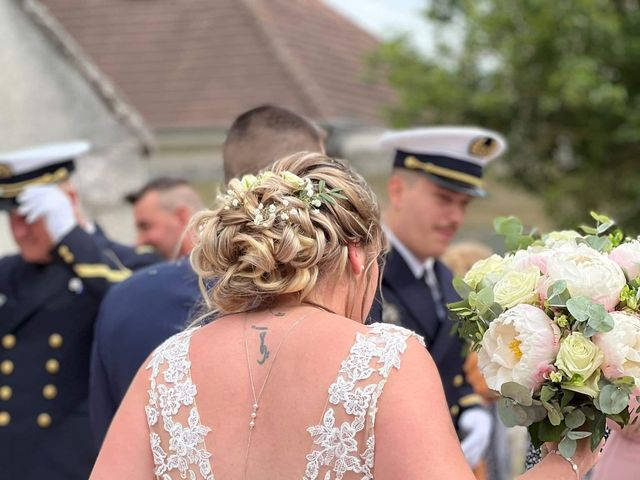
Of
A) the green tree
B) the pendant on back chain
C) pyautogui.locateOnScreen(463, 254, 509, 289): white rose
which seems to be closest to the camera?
the pendant on back chain

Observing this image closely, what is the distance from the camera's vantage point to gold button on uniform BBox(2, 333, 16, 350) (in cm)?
511

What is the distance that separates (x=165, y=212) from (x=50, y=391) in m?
2.12

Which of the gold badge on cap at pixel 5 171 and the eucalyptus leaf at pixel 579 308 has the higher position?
the eucalyptus leaf at pixel 579 308

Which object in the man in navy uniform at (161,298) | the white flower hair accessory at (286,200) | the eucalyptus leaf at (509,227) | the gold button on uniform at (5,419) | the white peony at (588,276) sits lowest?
the gold button on uniform at (5,419)

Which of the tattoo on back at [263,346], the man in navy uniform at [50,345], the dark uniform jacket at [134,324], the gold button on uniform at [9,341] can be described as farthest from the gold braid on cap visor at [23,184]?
the tattoo on back at [263,346]

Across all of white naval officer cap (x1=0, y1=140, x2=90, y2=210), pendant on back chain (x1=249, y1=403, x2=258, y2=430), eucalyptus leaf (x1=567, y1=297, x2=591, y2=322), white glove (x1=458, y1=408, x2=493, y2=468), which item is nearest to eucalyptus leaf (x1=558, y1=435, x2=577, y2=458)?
eucalyptus leaf (x1=567, y1=297, x2=591, y2=322)

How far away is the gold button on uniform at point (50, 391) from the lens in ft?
16.4

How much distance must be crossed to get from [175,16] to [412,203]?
54.6 ft

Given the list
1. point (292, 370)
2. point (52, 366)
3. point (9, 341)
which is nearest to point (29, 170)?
point (9, 341)

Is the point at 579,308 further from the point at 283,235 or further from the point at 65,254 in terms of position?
the point at 65,254

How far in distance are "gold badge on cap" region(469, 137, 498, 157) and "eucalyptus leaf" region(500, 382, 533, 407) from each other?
107 inches

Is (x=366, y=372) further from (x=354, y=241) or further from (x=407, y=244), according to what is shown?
(x=407, y=244)

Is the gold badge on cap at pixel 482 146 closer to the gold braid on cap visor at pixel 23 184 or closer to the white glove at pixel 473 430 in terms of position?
the white glove at pixel 473 430

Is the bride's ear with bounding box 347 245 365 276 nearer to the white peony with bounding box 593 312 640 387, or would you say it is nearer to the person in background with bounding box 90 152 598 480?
the person in background with bounding box 90 152 598 480
